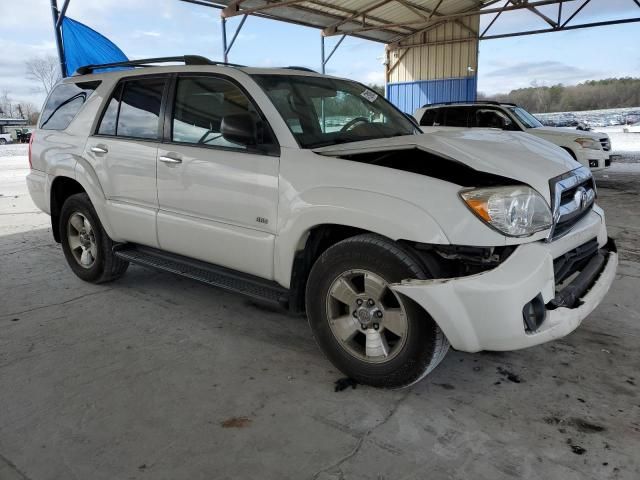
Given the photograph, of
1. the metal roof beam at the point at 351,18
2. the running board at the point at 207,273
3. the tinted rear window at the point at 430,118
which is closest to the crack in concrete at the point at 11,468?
the running board at the point at 207,273

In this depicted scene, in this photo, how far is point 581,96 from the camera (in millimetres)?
37562

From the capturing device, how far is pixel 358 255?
2717 mm

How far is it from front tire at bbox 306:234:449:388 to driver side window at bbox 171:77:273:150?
3.46 ft

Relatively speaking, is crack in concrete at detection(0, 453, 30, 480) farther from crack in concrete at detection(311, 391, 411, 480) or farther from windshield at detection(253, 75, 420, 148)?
windshield at detection(253, 75, 420, 148)

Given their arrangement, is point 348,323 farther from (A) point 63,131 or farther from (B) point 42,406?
(A) point 63,131

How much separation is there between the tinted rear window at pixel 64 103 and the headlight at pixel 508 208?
140 inches

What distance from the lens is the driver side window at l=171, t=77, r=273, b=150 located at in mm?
3357

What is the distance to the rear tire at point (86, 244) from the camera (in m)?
4.47

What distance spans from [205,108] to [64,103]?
80.0 inches

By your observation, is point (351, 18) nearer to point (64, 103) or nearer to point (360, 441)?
point (64, 103)

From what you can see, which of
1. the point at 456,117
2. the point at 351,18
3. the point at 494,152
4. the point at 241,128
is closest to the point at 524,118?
the point at 456,117

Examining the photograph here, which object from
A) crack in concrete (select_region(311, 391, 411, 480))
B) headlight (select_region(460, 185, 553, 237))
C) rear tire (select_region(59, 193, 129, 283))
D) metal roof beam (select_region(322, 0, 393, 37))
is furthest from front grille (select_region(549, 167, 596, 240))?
metal roof beam (select_region(322, 0, 393, 37))

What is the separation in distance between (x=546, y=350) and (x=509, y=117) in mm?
8421

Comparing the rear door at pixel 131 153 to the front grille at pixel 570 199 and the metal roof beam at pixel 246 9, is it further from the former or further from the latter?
the metal roof beam at pixel 246 9
